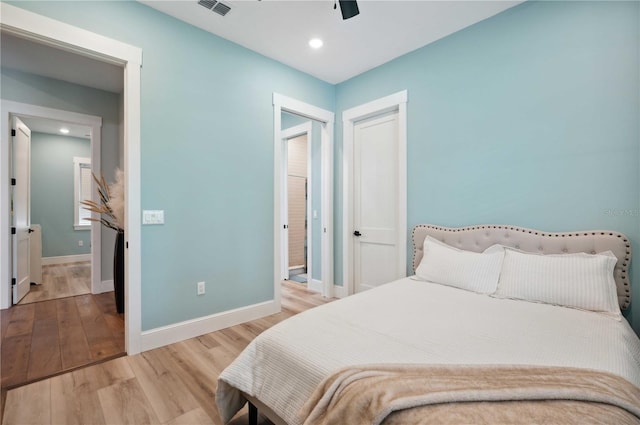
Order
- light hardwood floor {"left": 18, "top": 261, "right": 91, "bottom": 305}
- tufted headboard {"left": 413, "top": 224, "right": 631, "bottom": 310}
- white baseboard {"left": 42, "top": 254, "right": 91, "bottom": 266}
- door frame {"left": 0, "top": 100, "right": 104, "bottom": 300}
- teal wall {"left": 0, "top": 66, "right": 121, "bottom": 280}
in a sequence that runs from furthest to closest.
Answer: white baseboard {"left": 42, "top": 254, "right": 91, "bottom": 266}
light hardwood floor {"left": 18, "top": 261, "right": 91, "bottom": 305}
door frame {"left": 0, "top": 100, "right": 104, "bottom": 300}
teal wall {"left": 0, "top": 66, "right": 121, "bottom": 280}
tufted headboard {"left": 413, "top": 224, "right": 631, "bottom": 310}

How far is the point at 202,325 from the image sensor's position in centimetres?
273

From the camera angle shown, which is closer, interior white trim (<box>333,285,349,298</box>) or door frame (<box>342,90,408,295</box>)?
door frame (<box>342,90,408,295</box>)

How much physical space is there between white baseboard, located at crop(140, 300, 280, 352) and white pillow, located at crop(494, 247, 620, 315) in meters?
2.22

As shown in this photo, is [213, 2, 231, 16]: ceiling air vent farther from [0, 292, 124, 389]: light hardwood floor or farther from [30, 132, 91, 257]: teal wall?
[30, 132, 91, 257]: teal wall

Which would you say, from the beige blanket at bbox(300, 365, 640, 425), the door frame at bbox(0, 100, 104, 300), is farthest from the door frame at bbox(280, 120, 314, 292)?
the beige blanket at bbox(300, 365, 640, 425)

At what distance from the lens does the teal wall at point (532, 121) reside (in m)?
2.00

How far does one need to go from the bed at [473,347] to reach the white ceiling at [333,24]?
1868 millimetres

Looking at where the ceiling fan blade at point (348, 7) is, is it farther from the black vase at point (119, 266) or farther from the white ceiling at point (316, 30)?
the black vase at point (119, 266)

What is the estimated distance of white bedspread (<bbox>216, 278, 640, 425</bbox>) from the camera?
1237mm

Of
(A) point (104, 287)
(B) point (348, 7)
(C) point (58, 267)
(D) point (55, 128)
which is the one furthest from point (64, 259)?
(B) point (348, 7)

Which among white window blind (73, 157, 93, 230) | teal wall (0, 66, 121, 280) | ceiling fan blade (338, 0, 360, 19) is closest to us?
ceiling fan blade (338, 0, 360, 19)

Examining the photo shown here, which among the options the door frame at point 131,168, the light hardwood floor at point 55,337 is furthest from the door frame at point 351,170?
the light hardwood floor at point 55,337

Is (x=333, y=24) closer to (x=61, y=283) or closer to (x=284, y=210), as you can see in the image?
(x=284, y=210)

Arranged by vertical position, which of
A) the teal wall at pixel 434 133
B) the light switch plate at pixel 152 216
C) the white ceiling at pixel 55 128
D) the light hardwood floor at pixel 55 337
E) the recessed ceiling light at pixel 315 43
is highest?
the recessed ceiling light at pixel 315 43
